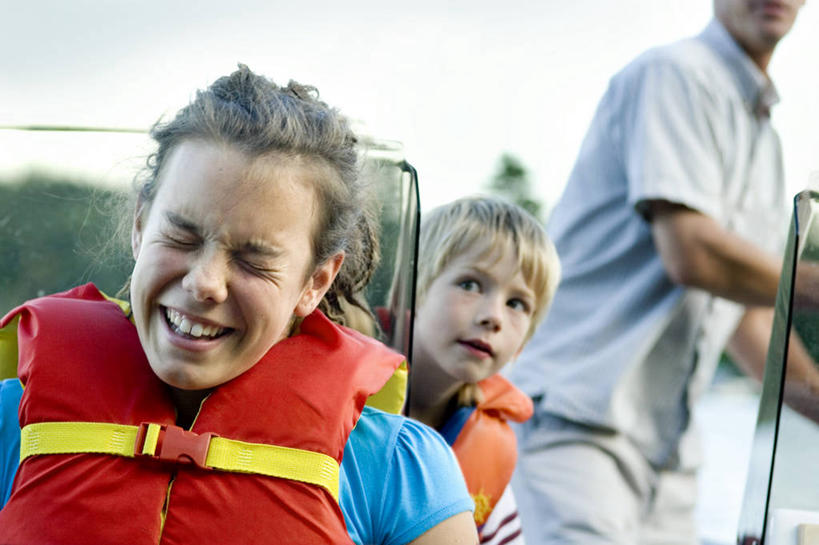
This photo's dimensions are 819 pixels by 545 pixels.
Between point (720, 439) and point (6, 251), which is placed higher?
point (6, 251)

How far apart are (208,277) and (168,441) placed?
193mm

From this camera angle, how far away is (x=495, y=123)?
2404 millimetres

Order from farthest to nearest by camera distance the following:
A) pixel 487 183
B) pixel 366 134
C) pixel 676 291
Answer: pixel 487 183
pixel 676 291
pixel 366 134

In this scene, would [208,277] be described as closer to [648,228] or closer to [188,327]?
[188,327]

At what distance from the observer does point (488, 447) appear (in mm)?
1681

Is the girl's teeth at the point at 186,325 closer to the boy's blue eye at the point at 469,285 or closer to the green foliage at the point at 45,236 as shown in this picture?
the green foliage at the point at 45,236

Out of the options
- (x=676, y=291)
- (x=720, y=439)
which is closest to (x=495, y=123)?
(x=676, y=291)

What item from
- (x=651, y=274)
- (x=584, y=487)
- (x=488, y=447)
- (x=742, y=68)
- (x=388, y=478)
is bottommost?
(x=584, y=487)

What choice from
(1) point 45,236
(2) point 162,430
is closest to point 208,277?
(2) point 162,430

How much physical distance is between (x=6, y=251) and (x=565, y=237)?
41.0 inches

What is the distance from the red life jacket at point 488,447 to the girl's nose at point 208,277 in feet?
2.16

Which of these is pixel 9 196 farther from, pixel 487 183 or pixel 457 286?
pixel 487 183

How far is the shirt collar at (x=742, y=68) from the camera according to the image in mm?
2053

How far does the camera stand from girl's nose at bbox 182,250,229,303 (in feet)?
3.62
